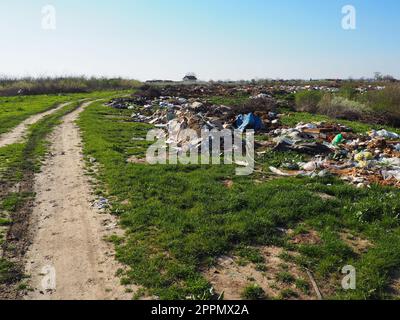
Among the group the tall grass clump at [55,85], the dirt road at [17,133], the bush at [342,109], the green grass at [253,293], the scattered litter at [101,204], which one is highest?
the tall grass clump at [55,85]

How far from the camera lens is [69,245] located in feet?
18.2

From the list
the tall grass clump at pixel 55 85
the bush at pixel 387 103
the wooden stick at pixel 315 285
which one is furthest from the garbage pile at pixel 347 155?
the tall grass clump at pixel 55 85

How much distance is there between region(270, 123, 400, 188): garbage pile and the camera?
27.4 ft

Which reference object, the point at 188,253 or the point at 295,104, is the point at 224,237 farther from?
the point at 295,104

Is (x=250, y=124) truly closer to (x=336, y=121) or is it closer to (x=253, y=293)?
(x=336, y=121)

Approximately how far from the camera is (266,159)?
33.2 feet

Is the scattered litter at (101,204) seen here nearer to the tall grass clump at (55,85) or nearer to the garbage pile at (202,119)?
the garbage pile at (202,119)

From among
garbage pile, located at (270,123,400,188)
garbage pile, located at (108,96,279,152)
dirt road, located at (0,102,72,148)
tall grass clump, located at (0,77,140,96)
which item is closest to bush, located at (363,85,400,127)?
garbage pile, located at (270,123,400,188)

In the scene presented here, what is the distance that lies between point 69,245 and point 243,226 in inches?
105

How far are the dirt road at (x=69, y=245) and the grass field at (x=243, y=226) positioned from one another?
29 cm

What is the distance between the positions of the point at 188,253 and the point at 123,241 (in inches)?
42.3

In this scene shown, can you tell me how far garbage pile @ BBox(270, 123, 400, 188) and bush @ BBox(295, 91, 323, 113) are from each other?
772 centimetres

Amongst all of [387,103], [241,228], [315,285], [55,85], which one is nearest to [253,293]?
[315,285]

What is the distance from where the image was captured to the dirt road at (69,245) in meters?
4.48
